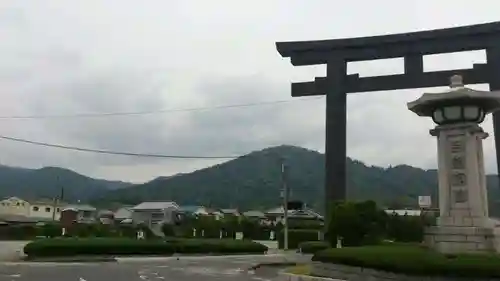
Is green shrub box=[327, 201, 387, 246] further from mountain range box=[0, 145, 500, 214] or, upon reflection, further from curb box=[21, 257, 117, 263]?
mountain range box=[0, 145, 500, 214]

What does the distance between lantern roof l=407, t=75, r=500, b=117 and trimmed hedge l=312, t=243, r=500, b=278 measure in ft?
12.2

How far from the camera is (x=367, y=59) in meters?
23.0

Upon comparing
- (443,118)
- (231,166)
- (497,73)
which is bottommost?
(443,118)

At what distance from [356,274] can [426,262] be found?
1.83 m

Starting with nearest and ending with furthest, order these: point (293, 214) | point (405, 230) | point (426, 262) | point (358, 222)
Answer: point (426, 262) → point (358, 222) → point (405, 230) → point (293, 214)

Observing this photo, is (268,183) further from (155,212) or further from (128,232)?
→ (128,232)

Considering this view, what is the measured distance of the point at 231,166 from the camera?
4186 inches

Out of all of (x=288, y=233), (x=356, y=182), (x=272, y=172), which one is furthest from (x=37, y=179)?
(x=288, y=233)

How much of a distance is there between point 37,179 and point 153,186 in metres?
52.0

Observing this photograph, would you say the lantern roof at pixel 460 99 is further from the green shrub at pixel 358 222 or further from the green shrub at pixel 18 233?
the green shrub at pixel 18 233

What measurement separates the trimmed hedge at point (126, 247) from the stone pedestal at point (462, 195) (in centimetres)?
1678

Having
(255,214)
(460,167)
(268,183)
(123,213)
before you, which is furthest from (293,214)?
(460,167)

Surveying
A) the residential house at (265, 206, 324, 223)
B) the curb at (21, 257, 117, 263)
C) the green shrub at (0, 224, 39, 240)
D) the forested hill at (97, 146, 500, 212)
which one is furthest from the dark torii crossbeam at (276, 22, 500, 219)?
the forested hill at (97, 146, 500, 212)

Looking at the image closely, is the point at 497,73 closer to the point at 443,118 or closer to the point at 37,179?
the point at 443,118
